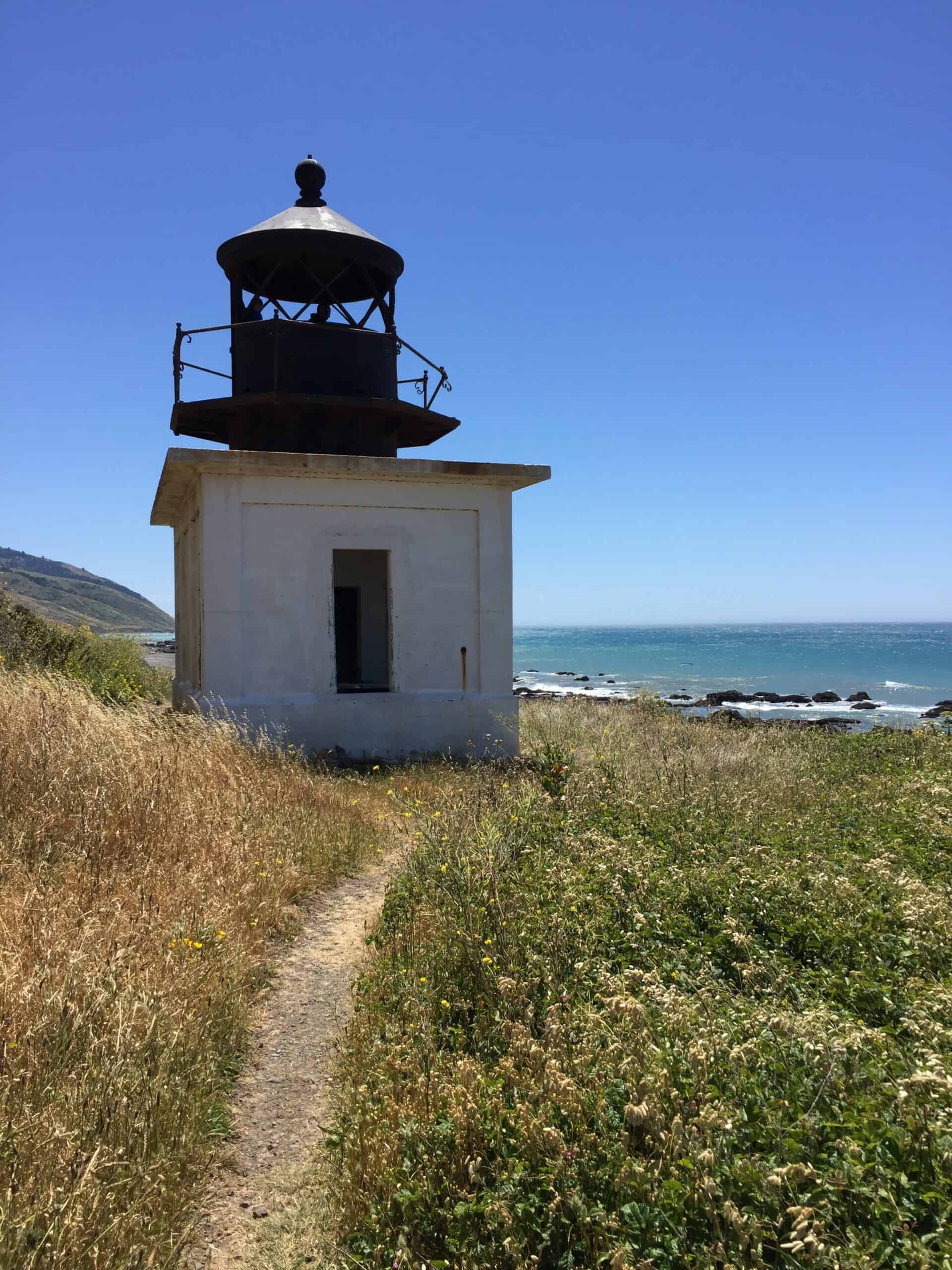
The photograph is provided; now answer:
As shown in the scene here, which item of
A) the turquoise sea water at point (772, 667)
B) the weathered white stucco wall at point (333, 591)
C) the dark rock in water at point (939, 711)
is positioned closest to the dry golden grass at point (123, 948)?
the weathered white stucco wall at point (333, 591)

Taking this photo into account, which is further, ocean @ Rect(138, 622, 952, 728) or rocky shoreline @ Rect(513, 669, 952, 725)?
ocean @ Rect(138, 622, 952, 728)

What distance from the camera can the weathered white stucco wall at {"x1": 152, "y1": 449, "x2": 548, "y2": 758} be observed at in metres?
11.3

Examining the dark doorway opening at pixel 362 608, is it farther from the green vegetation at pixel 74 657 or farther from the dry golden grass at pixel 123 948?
the dry golden grass at pixel 123 948

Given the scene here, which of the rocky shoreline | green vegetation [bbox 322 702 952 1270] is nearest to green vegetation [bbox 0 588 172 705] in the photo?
green vegetation [bbox 322 702 952 1270]

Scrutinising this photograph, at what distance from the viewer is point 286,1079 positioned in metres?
3.92

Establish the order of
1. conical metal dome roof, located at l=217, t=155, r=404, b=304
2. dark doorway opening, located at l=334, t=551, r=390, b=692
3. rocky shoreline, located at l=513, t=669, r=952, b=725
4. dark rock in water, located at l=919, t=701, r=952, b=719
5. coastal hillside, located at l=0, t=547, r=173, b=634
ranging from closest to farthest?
→ conical metal dome roof, located at l=217, t=155, r=404, b=304 < dark doorway opening, located at l=334, t=551, r=390, b=692 < dark rock in water, located at l=919, t=701, r=952, b=719 < rocky shoreline, located at l=513, t=669, r=952, b=725 < coastal hillside, located at l=0, t=547, r=173, b=634

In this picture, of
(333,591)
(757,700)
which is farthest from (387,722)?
(757,700)

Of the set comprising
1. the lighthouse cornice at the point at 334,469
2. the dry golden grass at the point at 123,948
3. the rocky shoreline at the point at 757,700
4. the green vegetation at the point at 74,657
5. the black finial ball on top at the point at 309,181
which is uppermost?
the black finial ball on top at the point at 309,181

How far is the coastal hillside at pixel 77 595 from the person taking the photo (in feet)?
318

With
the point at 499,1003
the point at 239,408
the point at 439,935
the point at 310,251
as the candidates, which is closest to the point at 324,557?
the point at 239,408

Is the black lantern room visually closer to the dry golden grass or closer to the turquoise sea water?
the dry golden grass

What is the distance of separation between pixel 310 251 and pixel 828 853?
1049cm

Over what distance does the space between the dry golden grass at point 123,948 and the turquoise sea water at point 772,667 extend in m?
18.4

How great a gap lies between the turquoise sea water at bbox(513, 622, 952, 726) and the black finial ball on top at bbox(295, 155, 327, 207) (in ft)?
47.9
